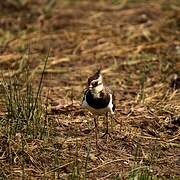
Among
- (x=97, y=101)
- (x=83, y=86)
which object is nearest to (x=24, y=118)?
(x=97, y=101)

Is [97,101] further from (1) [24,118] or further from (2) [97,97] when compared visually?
(1) [24,118]

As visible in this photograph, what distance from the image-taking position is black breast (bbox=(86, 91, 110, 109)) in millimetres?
4031

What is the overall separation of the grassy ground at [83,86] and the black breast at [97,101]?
28 centimetres

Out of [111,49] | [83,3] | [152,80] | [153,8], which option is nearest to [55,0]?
[83,3]

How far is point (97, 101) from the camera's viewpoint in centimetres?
404

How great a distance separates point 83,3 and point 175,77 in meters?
3.11

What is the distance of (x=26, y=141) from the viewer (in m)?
4.02

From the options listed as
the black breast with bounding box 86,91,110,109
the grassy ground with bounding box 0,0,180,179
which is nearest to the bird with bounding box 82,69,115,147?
the black breast with bounding box 86,91,110,109

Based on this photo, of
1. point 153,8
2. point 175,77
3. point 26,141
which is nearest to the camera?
point 26,141

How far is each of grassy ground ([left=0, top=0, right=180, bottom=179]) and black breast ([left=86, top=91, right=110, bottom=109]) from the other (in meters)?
0.28

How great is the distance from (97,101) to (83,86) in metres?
1.50

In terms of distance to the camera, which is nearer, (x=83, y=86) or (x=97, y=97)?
(x=97, y=97)

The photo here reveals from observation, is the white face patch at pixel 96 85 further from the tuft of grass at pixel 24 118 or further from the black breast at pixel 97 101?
the tuft of grass at pixel 24 118

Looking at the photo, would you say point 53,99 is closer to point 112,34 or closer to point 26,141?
point 26,141
